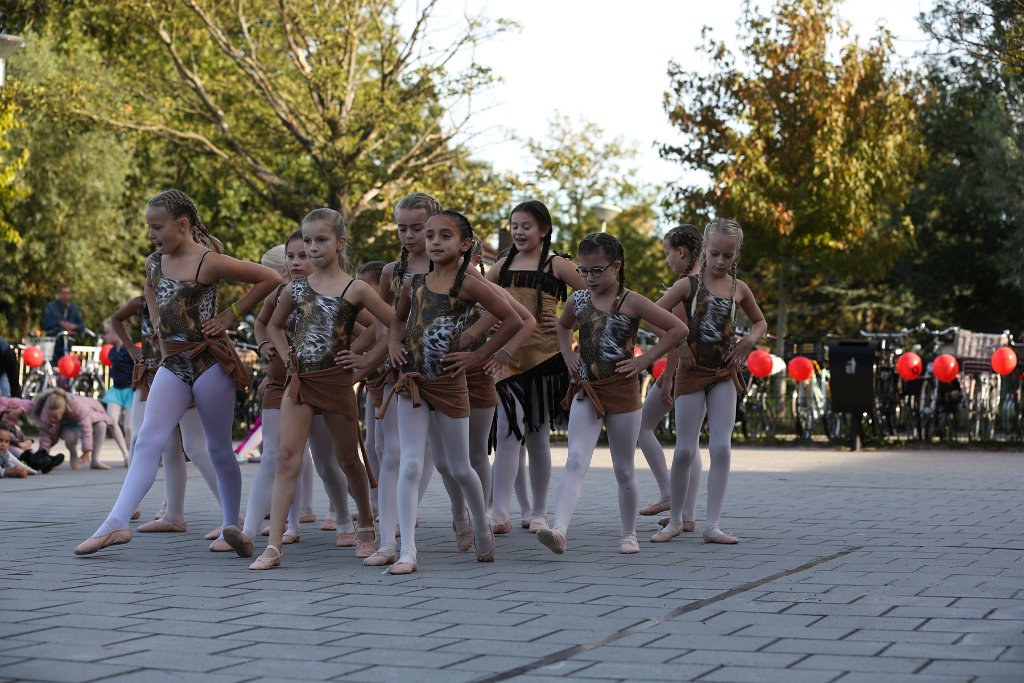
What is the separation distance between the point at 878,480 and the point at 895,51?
15569 mm

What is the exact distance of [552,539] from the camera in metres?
6.94

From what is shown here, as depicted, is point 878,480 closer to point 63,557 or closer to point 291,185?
point 63,557

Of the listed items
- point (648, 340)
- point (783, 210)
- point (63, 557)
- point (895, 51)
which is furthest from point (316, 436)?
point (895, 51)

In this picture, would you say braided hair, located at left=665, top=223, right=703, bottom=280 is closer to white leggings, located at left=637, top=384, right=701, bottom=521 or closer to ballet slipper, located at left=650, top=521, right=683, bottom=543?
white leggings, located at left=637, top=384, right=701, bottom=521

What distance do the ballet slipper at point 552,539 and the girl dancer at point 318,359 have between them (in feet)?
3.25

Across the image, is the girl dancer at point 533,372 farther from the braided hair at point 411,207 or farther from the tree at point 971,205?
the tree at point 971,205

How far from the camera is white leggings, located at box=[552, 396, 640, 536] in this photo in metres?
7.34

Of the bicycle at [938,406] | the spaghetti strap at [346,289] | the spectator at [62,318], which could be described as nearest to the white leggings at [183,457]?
the spaghetti strap at [346,289]

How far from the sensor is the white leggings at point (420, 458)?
6754mm

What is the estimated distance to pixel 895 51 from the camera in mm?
26484

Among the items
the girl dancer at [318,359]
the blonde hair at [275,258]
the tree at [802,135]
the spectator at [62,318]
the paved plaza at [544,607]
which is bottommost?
the paved plaza at [544,607]

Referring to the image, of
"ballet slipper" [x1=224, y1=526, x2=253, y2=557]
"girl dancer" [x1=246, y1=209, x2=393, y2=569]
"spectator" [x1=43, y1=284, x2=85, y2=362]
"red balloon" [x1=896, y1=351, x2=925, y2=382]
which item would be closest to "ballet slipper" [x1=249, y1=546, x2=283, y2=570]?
"girl dancer" [x1=246, y1=209, x2=393, y2=569]

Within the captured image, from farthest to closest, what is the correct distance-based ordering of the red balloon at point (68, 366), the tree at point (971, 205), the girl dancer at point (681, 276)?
1. the tree at point (971, 205)
2. the red balloon at point (68, 366)
3. the girl dancer at point (681, 276)

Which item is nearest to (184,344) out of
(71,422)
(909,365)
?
(71,422)
